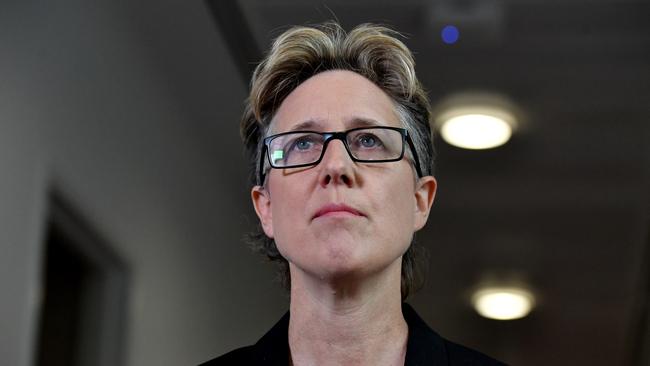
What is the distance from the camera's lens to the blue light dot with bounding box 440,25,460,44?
3.63 m

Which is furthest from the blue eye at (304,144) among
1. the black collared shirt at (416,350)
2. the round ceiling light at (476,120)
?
the round ceiling light at (476,120)

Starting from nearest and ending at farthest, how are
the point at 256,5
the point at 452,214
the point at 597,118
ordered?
the point at 256,5, the point at 597,118, the point at 452,214

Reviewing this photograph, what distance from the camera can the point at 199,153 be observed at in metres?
4.14

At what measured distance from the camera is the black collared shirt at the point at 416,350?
191 cm

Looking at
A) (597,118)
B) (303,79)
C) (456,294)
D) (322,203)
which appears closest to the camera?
(322,203)

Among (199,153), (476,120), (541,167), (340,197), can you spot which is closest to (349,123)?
(340,197)

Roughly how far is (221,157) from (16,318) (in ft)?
3.89

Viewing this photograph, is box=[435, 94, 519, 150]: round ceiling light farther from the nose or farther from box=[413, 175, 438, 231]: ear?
the nose

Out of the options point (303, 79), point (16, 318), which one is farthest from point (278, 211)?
point (16, 318)

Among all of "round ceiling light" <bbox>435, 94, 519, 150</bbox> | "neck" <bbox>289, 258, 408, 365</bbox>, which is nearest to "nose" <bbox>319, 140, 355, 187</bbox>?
"neck" <bbox>289, 258, 408, 365</bbox>

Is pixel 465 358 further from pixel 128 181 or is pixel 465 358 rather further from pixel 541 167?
pixel 541 167

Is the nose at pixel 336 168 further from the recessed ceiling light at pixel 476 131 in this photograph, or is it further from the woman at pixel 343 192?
the recessed ceiling light at pixel 476 131

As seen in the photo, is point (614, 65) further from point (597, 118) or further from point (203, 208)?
point (203, 208)

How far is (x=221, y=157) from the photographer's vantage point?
13.8ft
